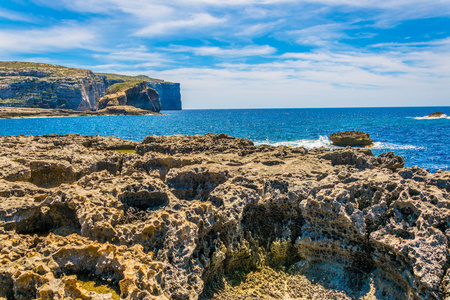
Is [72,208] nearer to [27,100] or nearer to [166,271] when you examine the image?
[166,271]

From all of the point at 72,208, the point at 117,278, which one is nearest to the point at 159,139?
the point at 72,208

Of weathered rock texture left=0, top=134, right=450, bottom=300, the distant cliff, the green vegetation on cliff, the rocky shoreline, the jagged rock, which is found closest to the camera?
weathered rock texture left=0, top=134, right=450, bottom=300

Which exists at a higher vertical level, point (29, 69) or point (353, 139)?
point (29, 69)

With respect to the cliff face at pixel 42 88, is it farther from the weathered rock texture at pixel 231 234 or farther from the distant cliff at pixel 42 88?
the weathered rock texture at pixel 231 234

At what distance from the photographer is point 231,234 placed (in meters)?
13.2

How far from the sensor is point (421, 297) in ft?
32.4

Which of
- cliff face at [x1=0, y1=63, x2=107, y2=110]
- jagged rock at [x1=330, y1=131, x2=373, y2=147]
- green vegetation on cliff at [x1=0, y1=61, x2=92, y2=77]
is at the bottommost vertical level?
jagged rock at [x1=330, y1=131, x2=373, y2=147]

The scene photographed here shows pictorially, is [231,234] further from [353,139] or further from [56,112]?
[56,112]

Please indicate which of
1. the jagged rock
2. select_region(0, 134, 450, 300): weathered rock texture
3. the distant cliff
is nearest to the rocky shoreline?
the distant cliff

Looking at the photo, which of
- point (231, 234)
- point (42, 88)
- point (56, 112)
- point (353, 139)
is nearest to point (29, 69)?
point (42, 88)

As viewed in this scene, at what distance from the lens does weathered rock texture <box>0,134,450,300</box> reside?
8703 mm

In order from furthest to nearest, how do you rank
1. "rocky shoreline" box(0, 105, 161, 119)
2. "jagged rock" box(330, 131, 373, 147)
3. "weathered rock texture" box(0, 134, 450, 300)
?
"rocky shoreline" box(0, 105, 161, 119)
"jagged rock" box(330, 131, 373, 147)
"weathered rock texture" box(0, 134, 450, 300)

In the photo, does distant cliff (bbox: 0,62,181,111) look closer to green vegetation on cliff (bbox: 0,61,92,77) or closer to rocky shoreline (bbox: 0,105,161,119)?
green vegetation on cliff (bbox: 0,61,92,77)

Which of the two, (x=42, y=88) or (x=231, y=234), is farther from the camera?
(x=42, y=88)
